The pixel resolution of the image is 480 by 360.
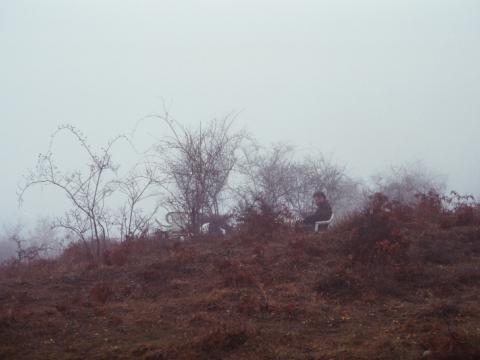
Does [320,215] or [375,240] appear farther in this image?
[320,215]

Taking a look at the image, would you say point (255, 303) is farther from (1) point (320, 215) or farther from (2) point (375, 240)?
(1) point (320, 215)

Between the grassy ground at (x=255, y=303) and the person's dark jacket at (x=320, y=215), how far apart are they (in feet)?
6.44

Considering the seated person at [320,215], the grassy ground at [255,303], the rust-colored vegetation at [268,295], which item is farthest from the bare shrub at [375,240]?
the seated person at [320,215]

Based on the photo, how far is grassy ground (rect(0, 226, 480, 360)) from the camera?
4246mm

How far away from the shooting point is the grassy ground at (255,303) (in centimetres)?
425

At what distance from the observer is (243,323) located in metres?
4.82

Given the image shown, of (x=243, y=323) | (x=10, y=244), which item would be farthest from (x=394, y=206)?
(x=10, y=244)

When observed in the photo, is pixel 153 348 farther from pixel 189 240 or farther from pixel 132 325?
pixel 189 240


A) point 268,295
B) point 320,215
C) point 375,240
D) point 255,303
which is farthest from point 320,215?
point 255,303

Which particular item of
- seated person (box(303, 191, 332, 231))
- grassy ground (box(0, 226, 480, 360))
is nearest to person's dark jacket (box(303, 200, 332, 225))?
seated person (box(303, 191, 332, 231))

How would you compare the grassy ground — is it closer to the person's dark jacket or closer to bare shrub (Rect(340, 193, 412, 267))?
bare shrub (Rect(340, 193, 412, 267))

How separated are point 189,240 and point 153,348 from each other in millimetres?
4935

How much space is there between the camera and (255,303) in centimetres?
541

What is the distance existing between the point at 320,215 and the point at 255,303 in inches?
189
